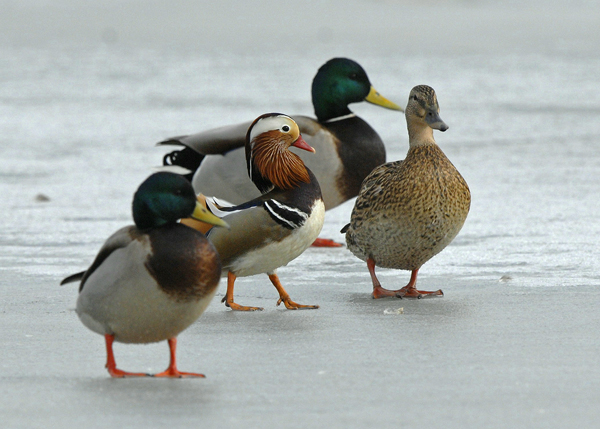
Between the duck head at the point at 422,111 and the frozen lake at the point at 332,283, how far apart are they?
2.70 feet

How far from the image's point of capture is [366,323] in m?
4.41

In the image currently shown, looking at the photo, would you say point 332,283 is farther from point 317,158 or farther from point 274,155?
point 317,158

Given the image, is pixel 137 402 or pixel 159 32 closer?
pixel 137 402

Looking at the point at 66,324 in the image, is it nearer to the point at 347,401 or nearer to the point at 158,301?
the point at 158,301

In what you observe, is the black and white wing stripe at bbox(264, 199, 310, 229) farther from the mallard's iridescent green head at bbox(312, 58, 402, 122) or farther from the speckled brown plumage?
the mallard's iridescent green head at bbox(312, 58, 402, 122)

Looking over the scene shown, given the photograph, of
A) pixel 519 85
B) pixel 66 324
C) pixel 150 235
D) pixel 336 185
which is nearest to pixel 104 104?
pixel 519 85

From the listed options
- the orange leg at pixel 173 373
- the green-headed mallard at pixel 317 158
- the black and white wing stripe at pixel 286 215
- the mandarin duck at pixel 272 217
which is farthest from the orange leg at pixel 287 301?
the green-headed mallard at pixel 317 158

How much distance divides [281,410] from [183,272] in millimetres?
623

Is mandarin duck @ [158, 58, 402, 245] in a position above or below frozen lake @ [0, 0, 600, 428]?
above

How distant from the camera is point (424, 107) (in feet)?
16.9

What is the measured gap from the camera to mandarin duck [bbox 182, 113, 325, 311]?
472cm

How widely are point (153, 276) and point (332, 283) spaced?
2.08 meters

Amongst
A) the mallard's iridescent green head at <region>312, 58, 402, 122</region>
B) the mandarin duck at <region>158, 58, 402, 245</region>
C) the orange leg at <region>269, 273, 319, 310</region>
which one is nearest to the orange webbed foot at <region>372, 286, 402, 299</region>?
the orange leg at <region>269, 273, 319, 310</region>

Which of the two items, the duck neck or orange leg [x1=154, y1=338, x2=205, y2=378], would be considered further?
the duck neck
